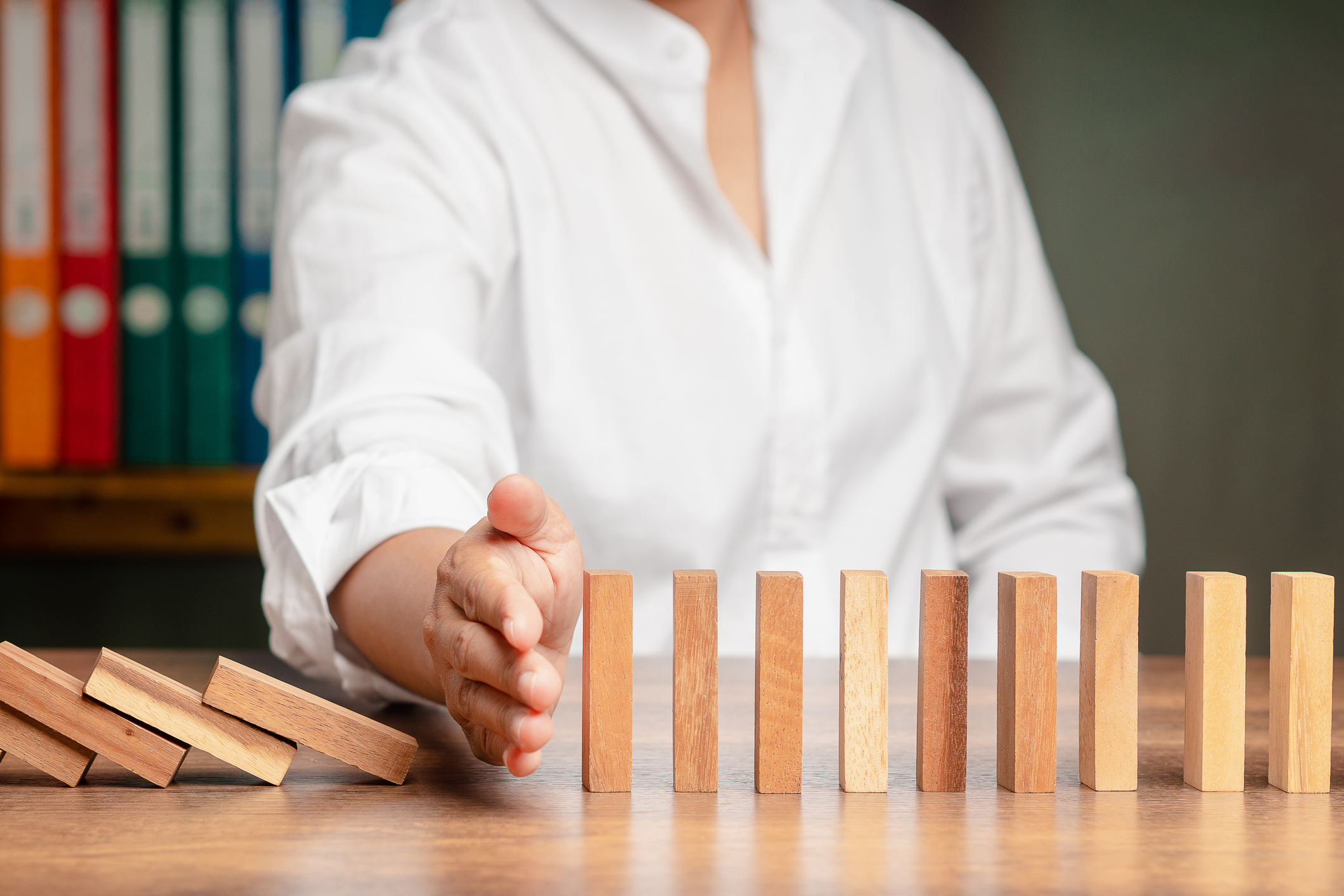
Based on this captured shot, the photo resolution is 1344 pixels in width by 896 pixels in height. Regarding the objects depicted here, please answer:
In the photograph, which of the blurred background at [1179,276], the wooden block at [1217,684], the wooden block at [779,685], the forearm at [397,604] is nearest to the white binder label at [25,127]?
the blurred background at [1179,276]

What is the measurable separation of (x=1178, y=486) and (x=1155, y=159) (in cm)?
53

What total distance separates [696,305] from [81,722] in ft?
2.12

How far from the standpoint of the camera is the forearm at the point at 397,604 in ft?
1.86

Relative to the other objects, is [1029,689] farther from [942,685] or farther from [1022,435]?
[1022,435]

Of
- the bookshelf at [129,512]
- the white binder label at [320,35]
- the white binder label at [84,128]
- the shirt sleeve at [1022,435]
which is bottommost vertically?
the bookshelf at [129,512]

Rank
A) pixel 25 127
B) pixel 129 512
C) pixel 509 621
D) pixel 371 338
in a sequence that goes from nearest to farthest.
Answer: pixel 509 621 < pixel 371 338 < pixel 25 127 < pixel 129 512

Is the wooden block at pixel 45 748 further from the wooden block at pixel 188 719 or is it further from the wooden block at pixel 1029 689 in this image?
the wooden block at pixel 1029 689

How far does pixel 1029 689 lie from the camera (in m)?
0.50

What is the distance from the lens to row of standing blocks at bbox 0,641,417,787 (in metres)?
0.48

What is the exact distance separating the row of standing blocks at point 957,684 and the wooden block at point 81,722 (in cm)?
18

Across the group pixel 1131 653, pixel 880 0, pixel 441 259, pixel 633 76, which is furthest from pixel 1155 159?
pixel 1131 653

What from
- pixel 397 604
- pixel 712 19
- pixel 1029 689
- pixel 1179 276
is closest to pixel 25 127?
pixel 712 19

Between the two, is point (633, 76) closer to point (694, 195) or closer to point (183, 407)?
point (694, 195)

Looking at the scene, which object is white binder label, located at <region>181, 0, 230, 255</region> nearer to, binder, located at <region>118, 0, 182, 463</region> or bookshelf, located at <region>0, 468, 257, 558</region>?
binder, located at <region>118, 0, 182, 463</region>
